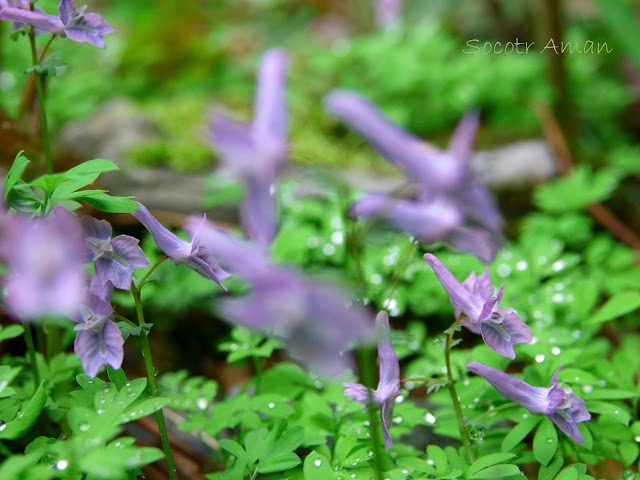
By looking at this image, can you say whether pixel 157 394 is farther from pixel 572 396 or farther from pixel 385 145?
pixel 572 396

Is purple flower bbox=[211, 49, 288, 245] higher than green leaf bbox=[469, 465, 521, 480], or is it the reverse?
purple flower bbox=[211, 49, 288, 245]

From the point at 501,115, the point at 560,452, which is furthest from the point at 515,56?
the point at 560,452

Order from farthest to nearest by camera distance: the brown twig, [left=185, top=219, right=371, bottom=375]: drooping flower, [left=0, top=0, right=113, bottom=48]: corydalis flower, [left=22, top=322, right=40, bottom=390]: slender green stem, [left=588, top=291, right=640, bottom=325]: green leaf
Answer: the brown twig
[left=588, top=291, right=640, bottom=325]: green leaf
[left=22, top=322, right=40, bottom=390]: slender green stem
[left=0, top=0, right=113, bottom=48]: corydalis flower
[left=185, top=219, right=371, bottom=375]: drooping flower

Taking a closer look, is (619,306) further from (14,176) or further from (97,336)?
(14,176)

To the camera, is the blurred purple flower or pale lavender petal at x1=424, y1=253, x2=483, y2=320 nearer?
the blurred purple flower

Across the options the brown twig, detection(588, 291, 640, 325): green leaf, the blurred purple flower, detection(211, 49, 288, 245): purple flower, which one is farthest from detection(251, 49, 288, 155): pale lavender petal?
the brown twig

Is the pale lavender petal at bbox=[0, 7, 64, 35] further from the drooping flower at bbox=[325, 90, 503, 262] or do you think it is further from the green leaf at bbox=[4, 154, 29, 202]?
the drooping flower at bbox=[325, 90, 503, 262]
